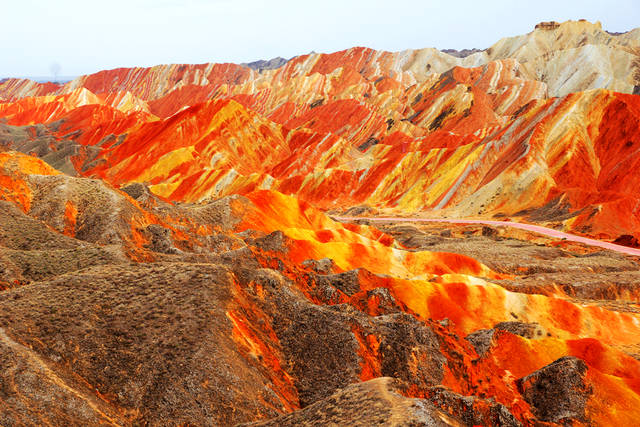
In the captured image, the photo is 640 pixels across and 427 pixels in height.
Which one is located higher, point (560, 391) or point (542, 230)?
point (560, 391)

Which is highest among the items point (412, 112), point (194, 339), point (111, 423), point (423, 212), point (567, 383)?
point (412, 112)

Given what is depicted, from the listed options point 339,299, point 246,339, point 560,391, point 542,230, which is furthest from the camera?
point 542,230

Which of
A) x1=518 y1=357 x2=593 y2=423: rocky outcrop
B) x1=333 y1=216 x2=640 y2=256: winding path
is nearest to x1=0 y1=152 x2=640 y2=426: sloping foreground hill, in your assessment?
x1=518 y1=357 x2=593 y2=423: rocky outcrop

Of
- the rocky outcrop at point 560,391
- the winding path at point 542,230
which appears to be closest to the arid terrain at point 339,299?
the rocky outcrop at point 560,391

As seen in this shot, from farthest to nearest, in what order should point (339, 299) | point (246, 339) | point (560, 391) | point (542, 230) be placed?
point (542, 230), point (339, 299), point (560, 391), point (246, 339)

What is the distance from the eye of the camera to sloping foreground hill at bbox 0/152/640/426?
14445 millimetres

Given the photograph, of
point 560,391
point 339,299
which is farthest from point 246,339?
point 560,391

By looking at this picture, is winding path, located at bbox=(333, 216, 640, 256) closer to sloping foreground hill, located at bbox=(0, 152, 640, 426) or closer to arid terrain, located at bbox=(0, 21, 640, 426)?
arid terrain, located at bbox=(0, 21, 640, 426)

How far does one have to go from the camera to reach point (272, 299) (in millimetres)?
22547

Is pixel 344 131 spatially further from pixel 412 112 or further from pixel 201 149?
pixel 201 149

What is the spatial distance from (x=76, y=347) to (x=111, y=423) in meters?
3.59

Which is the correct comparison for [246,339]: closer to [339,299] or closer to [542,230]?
[339,299]

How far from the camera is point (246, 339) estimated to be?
60.0ft

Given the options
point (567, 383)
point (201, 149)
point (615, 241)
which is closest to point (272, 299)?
point (567, 383)
